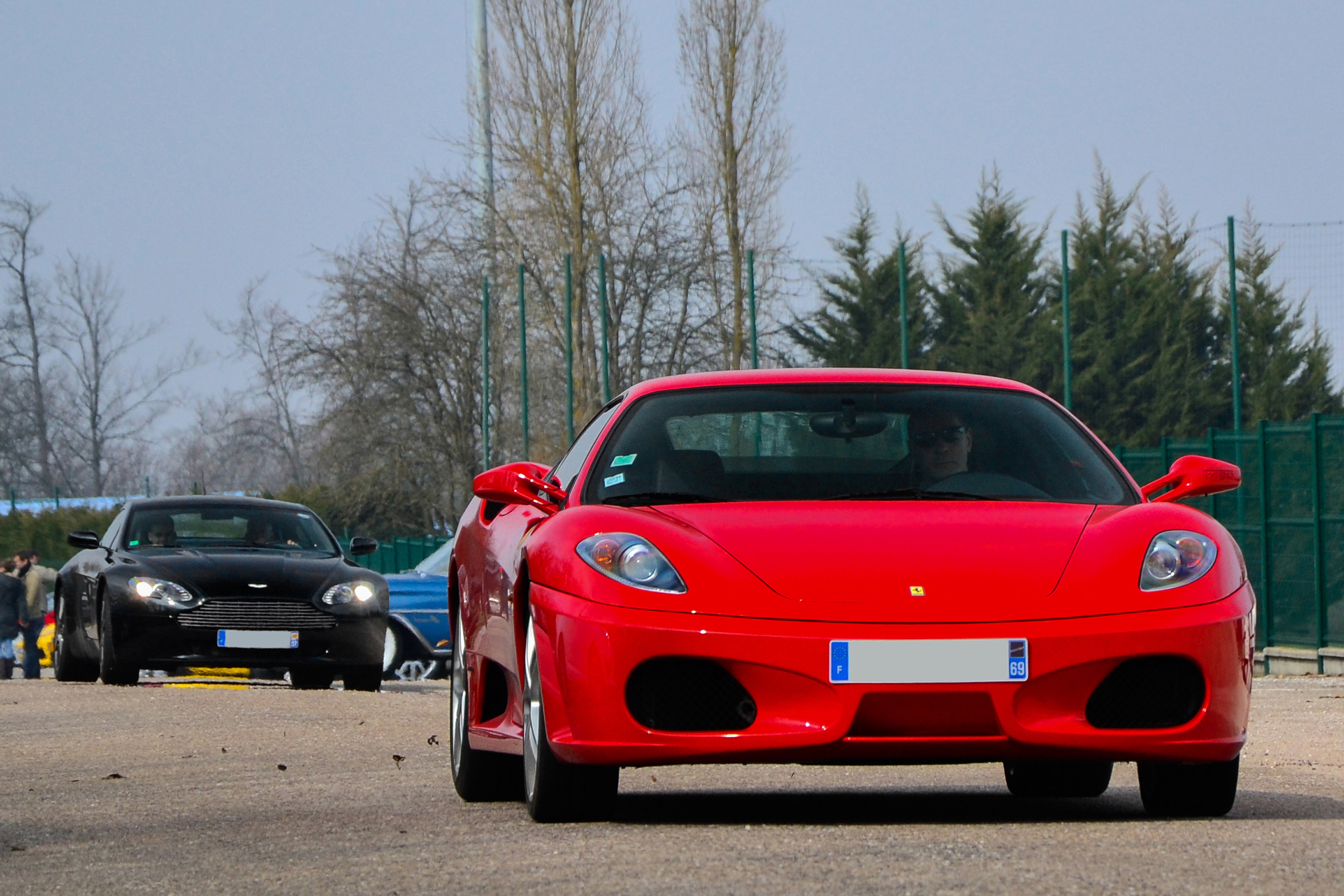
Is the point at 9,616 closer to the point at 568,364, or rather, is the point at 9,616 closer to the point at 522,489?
the point at 568,364

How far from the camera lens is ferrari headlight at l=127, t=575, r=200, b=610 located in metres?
16.2

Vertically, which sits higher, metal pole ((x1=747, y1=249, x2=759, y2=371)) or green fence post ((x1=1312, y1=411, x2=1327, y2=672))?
metal pole ((x1=747, y1=249, x2=759, y2=371))

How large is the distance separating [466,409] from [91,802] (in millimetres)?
45536

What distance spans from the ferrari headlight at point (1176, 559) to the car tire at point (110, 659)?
11.5 meters

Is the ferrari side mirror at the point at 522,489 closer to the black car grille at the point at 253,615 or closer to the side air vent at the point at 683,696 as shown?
the side air vent at the point at 683,696

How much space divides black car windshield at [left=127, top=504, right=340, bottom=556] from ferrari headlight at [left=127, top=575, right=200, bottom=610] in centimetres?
88

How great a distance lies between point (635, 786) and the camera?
784 cm

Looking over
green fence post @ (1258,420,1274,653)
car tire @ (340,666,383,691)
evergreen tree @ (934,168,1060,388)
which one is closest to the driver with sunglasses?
car tire @ (340,666,383,691)

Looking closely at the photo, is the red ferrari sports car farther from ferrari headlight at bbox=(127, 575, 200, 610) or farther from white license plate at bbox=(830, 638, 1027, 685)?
ferrari headlight at bbox=(127, 575, 200, 610)

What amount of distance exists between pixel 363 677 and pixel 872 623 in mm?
11582

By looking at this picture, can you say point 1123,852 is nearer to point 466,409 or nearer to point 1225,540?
point 1225,540

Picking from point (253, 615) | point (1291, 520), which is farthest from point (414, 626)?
point (1291, 520)

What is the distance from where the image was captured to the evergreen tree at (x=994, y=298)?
44.4m

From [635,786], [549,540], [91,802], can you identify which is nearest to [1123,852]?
[549,540]
